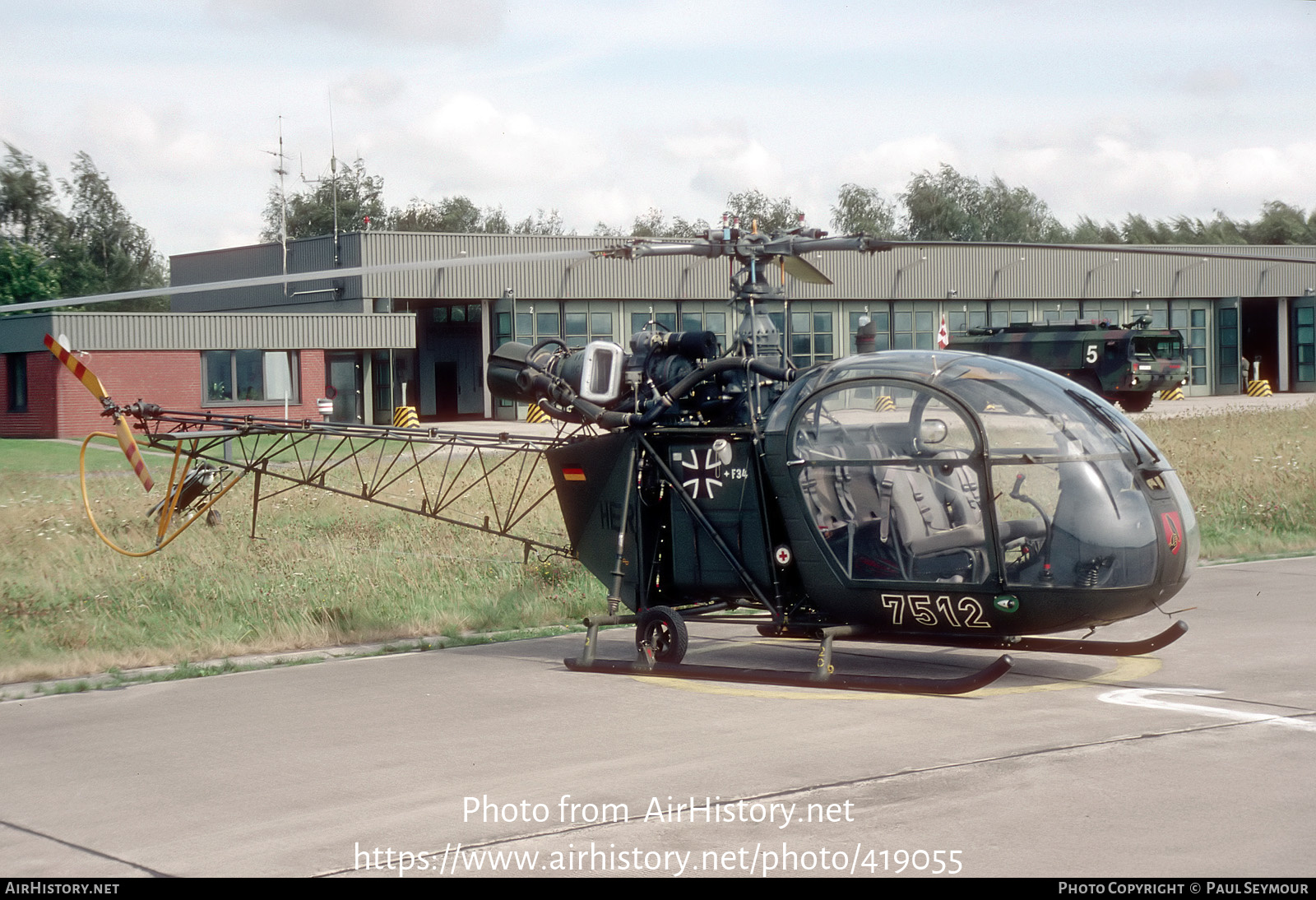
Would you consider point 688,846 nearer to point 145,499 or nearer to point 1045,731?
point 1045,731

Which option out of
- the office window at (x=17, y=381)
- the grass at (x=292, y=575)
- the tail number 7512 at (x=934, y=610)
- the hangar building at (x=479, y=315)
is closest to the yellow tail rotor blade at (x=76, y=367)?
the grass at (x=292, y=575)

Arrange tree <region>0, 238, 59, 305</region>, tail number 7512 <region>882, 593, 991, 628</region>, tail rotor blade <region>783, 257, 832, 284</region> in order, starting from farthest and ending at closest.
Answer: tree <region>0, 238, 59, 305</region>, tail rotor blade <region>783, 257, 832, 284</region>, tail number 7512 <region>882, 593, 991, 628</region>

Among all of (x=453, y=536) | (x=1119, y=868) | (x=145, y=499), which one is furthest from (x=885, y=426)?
(x=145, y=499)

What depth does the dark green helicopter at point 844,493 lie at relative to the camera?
796 centimetres

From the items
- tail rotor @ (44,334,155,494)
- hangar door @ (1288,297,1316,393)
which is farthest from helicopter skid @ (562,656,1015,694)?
hangar door @ (1288,297,1316,393)

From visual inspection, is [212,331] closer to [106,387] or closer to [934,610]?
[106,387]

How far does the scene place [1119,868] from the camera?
196 inches

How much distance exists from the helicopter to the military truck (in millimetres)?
29708

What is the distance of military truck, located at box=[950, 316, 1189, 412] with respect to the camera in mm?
37719

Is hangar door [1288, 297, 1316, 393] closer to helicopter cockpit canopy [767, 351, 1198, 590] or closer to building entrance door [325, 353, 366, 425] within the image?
building entrance door [325, 353, 366, 425]

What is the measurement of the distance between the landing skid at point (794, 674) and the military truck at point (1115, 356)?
30340 millimetres

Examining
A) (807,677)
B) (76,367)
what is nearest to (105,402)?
(76,367)

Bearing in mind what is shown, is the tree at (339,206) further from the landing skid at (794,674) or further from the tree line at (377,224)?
the landing skid at (794,674)

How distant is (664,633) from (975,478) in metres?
2.45
